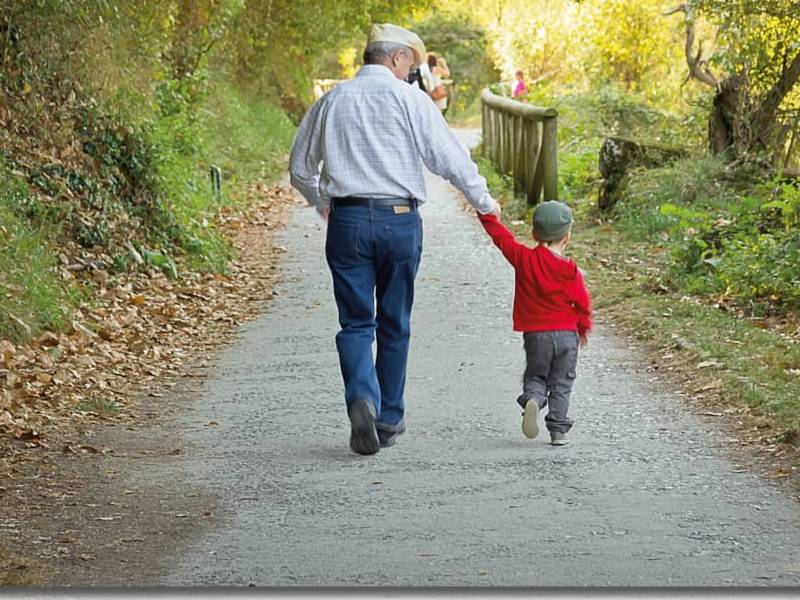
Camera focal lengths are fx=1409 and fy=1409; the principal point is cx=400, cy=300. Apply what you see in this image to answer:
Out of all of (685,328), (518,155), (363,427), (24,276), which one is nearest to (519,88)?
(518,155)

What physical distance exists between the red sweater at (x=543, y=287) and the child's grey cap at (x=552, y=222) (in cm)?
6

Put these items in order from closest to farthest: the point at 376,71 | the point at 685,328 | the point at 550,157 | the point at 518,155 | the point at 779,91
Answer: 1. the point at 376,71
2. the point at 685,328
3. the point at 779,91
4. the point at 550,157
5. the point at 518,155

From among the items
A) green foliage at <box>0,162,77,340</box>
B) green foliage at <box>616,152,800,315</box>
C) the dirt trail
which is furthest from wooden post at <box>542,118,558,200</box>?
the dirt trail

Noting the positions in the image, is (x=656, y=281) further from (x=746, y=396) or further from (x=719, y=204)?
(x=746, y=396)

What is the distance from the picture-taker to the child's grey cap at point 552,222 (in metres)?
6.45

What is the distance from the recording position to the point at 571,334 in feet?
21.5

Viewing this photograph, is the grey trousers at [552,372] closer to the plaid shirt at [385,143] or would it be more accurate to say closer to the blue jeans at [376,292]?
the blue jeans at [376,292]

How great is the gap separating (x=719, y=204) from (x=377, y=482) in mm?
8667

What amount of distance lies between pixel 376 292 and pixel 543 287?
0.78m

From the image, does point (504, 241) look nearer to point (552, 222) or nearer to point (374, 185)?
point (552, 222)

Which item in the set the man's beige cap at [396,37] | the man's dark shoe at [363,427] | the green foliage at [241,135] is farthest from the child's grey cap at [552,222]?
the green foliage at [241,135]

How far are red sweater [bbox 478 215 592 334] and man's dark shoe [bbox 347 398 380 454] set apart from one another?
2.67 ft

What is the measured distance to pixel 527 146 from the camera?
16.9 m

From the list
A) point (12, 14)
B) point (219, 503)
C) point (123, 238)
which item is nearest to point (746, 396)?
point (219, 503)
